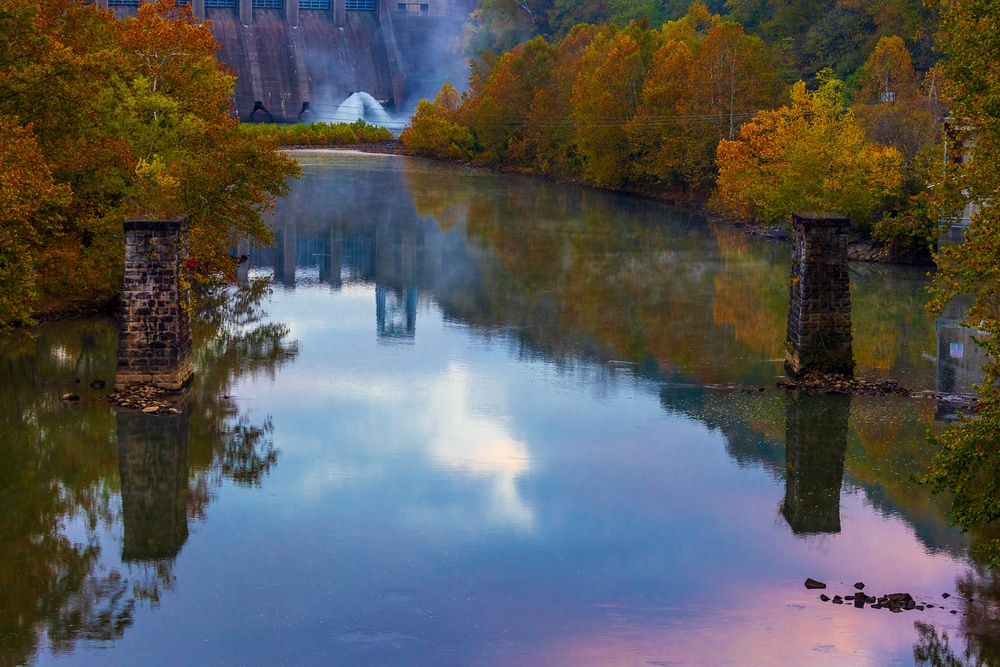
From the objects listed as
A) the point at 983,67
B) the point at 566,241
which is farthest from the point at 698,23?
the point at 983,67

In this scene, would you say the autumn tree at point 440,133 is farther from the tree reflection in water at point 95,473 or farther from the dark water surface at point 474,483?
the tree reflection in water at point 95,473

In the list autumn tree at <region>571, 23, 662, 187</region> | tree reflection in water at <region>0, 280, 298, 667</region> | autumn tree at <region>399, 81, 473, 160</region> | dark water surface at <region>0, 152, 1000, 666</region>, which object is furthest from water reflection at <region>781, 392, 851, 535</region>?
autumn tree at <region>399, 81, 473, 160</region>

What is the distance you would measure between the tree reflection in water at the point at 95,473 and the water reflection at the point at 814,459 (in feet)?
32.0

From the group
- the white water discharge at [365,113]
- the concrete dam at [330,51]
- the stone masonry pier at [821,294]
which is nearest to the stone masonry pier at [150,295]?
the stone masonry pier at [821,294]

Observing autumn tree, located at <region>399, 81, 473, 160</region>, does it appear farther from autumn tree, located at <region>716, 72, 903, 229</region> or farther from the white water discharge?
autumn tree, located at <region>716, 72, 903, 229</region>

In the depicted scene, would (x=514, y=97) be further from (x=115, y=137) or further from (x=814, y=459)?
(x=814, y=459)

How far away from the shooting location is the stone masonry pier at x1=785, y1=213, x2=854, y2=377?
27.8 m

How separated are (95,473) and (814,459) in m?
13.7

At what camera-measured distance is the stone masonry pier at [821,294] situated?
91.2ft

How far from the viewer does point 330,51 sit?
125 m

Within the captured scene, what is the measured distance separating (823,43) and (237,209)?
55682 mm

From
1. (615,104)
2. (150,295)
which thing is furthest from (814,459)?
(615,104)

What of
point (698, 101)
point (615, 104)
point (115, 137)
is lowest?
point (115, 137)

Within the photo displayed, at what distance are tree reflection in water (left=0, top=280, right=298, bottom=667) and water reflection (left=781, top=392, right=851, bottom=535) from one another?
9754 mm
